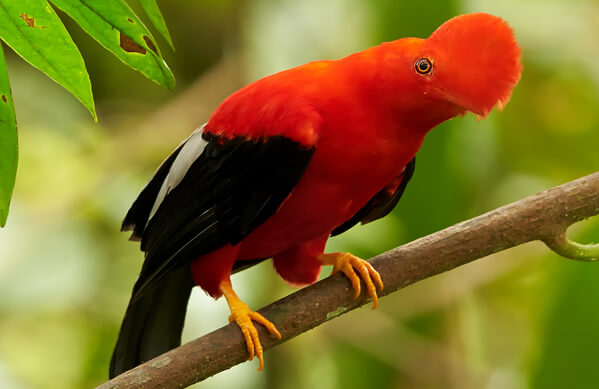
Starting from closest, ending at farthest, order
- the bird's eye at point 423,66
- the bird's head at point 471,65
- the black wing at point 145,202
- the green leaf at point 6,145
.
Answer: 1. the green leaf at point 6,145
2. the bird's head at point 471,65
3. the bird's eye at point 423,66
4. the black wing at point 145,202

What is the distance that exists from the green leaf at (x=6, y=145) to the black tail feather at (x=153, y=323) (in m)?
1.04

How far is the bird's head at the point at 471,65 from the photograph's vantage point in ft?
5.20

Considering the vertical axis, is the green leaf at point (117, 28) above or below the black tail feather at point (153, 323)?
above

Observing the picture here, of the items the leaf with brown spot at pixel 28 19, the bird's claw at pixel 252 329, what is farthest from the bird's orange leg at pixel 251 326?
the leaf with brown spot at pixel 28 19

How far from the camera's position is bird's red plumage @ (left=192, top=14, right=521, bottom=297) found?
5.28 ft

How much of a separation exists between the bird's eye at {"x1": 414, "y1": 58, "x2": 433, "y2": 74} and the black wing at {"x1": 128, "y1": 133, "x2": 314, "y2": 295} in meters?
0.30

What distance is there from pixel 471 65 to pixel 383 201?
0.68 metres

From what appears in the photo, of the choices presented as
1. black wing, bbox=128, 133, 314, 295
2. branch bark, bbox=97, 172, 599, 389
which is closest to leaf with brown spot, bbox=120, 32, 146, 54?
black wing, bbox=128, 133, 314, 295

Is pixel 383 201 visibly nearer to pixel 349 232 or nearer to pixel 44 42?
pixel 349 232

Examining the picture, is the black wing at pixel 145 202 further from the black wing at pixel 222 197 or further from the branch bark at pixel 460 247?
the branch bark at pixel 460 247

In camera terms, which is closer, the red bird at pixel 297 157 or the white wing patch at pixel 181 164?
the red bird at pixel 297 157

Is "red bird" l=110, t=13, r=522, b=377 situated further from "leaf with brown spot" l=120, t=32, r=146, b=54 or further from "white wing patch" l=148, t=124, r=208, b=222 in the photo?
"leaf with brown spot" l=120, t=32, r=146, b=54

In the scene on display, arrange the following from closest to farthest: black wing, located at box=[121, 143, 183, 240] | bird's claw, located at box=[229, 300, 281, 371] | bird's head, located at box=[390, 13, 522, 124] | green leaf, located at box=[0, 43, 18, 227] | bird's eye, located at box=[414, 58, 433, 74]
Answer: green leaf, located at box=[0, 43, 18, 227] → bird's head, located at box=[390, 13, 522, 124] → bird's eye, located at box=[414, 58, 433, 74] → bird's claw, located at box=[229, 300, 281, 371] → black wing, located at box=[121, 143, 183, 240]

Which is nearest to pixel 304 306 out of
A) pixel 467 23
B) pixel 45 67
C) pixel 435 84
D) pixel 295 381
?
pixel 435 84
